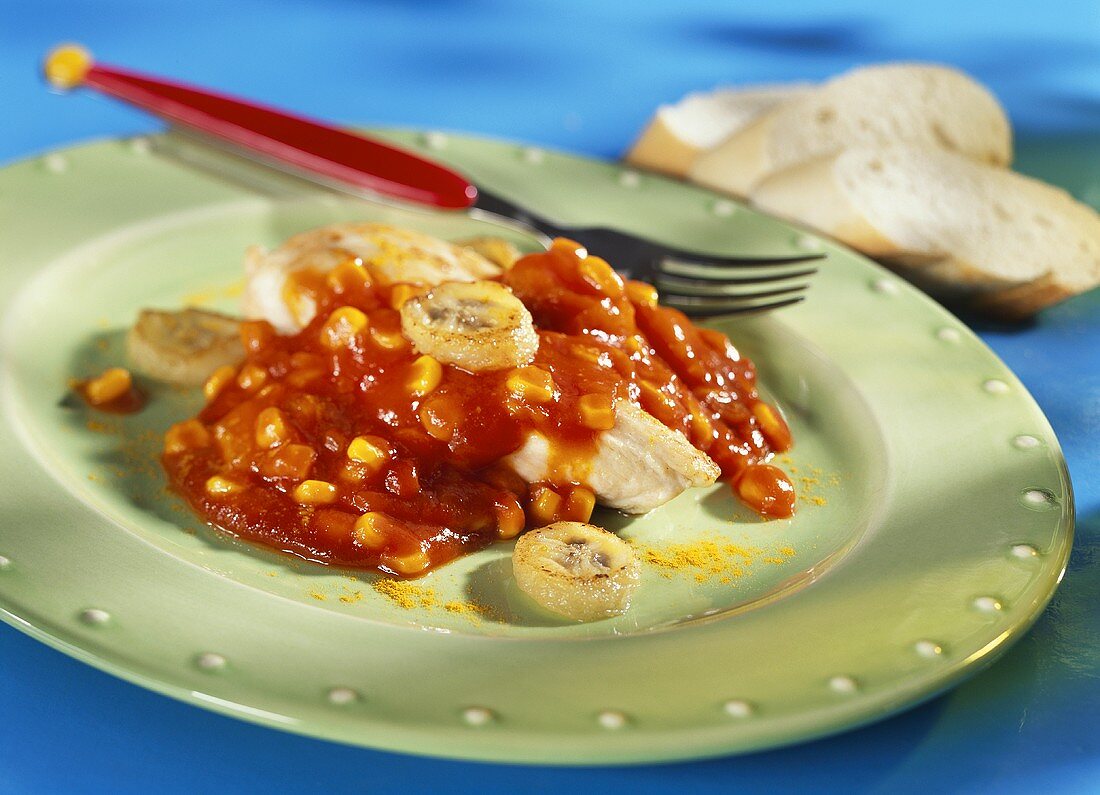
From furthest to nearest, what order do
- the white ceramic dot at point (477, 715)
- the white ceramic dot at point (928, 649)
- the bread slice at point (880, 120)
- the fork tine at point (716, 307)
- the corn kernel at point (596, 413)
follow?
1. the bread slice at point (880, 120)
2. the fork tine at point (716, 307)
3. the corn kernel at point (596, 413)
4. the white ceramic dot at point (928, 649)
5. the white ceramic dot at point (477, 715)

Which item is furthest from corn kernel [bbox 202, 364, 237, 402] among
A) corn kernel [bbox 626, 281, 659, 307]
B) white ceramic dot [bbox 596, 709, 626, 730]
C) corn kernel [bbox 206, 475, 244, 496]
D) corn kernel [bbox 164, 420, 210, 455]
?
white ceramic dot [bbox 596, 709, 626, 730]

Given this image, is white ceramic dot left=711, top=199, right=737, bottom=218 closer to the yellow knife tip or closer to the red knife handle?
the red knife handle

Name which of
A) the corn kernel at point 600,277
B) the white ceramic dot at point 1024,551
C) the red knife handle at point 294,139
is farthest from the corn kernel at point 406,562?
the red knife handle at point 294,139

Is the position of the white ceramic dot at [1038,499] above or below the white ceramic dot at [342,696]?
above

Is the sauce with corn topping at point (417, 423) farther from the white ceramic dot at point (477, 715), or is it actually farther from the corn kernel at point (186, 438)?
the white ceramic dot at point (477, 715)

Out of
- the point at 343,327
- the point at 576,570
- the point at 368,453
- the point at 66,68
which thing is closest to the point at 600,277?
the point at 343,327

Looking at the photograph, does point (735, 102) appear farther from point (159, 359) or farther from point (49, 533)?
point (49, 533)
